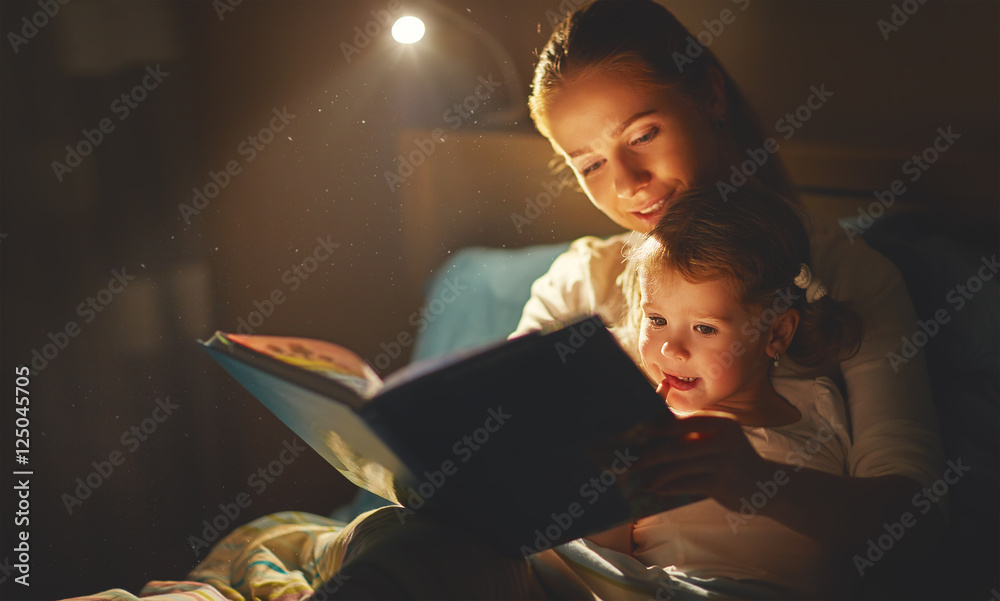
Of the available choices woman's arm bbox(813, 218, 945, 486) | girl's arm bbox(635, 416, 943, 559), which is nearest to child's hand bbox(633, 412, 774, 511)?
girl's arm bbox(635, 416, 943, 559)

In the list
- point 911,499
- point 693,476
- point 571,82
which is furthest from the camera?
point 571,82

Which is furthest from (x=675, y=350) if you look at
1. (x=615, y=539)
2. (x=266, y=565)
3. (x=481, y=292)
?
(x=266, y=565)

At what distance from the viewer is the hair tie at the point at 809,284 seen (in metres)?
0.99

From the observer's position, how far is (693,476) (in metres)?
0.75

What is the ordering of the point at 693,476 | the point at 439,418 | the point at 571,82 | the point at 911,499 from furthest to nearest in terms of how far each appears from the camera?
the point at 571,82
the point at 911,499
the point at 693,476
the point at 439,418

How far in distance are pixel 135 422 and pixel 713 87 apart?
3.46 ft

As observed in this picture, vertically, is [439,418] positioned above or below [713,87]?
below

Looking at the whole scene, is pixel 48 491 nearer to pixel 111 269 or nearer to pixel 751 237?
pixel 111 269

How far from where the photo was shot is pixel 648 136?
107cm

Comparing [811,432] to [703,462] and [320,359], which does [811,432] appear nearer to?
[703,462]

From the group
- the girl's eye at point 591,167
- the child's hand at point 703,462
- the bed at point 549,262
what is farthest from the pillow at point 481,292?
the child's hand at point 703,462

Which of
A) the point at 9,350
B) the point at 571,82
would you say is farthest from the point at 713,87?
the point at 9,350

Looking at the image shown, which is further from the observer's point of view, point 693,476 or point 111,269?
point 111,269

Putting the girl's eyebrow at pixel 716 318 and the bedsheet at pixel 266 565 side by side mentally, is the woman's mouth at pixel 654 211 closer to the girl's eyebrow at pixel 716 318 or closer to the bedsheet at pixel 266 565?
the girl's eyebrow at pixel 716 318
